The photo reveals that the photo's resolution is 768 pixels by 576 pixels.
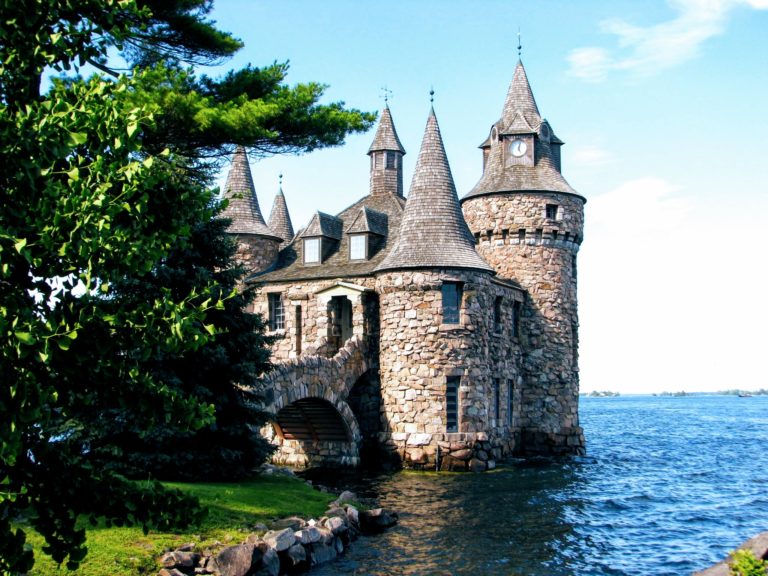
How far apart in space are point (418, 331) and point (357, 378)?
3.06m

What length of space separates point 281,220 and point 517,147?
11.8m

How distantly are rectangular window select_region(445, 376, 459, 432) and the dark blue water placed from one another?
187 centimetres

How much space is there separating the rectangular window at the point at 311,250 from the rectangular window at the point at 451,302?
7163mm

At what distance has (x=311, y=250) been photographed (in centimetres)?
3600

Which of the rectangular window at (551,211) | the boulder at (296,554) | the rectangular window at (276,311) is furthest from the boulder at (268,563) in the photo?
the rectangular window at (551,211)

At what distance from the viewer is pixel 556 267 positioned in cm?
3569

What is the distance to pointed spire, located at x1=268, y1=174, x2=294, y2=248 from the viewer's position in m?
40.9

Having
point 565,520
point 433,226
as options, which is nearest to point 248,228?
point 433,226

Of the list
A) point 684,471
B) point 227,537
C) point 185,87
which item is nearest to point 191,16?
point 185,87

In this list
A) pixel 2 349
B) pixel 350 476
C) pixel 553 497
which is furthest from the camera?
pixel 350 476

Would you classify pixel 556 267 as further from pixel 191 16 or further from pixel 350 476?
pixel 191 16

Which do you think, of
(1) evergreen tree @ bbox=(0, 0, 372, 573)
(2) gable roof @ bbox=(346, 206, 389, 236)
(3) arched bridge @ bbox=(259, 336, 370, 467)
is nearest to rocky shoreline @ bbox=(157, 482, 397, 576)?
(1) evergreen tree @ bbox=(0, 0, 372, 573)

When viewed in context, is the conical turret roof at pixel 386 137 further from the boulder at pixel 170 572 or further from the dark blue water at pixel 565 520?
the boulder at pixel 170 572

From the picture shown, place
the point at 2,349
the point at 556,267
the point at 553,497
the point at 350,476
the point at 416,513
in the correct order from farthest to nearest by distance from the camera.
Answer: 1. the point at 556,267
2. the point at 350,476
3. the point at 553,497
4. the point at 416,513
5. the point at 2,349
